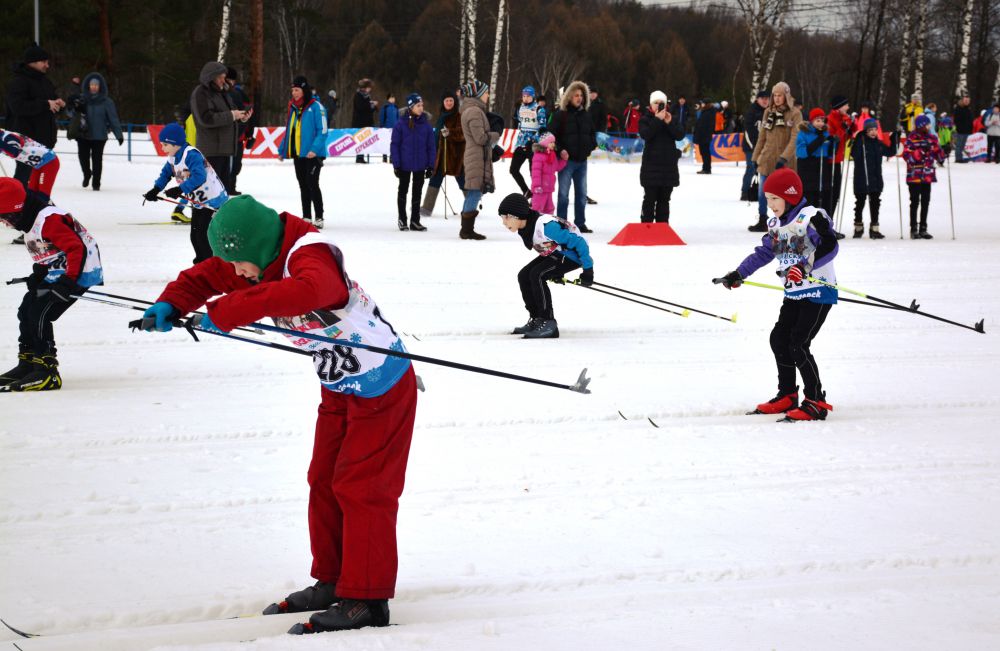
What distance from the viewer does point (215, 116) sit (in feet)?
37.3

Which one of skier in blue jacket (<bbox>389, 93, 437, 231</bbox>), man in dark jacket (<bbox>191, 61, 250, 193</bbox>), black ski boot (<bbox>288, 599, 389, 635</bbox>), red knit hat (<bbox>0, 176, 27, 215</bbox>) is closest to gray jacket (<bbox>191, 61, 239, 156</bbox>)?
man in dark jacket (<bbox>191, 61, 250, 193</bbox>)

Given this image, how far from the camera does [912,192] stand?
543 inches

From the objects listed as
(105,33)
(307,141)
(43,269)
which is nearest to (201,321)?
(43,269)

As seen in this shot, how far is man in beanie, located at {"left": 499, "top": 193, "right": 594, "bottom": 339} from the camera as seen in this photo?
24.8ft

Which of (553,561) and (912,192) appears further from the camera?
(912,192)

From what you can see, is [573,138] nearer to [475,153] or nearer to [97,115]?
[475,153]

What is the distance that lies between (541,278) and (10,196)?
3.61m

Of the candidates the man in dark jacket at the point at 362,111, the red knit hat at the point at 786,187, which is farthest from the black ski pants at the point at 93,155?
the red knit hat at the point at 786,187

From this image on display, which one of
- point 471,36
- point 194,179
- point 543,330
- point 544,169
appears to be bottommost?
point 543,330

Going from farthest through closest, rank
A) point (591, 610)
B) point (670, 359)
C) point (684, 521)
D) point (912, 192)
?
point (912, 192), point (670, 359), point (684, 521), point (591, 610)

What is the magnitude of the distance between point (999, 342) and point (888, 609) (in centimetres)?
501

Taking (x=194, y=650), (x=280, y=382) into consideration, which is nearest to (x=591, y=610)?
(x=194, y=650)

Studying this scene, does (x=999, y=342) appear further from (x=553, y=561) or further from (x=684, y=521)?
(x=553, y=561)

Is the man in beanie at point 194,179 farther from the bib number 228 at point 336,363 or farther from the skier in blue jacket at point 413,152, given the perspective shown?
the bib number 228 at point 336,363
